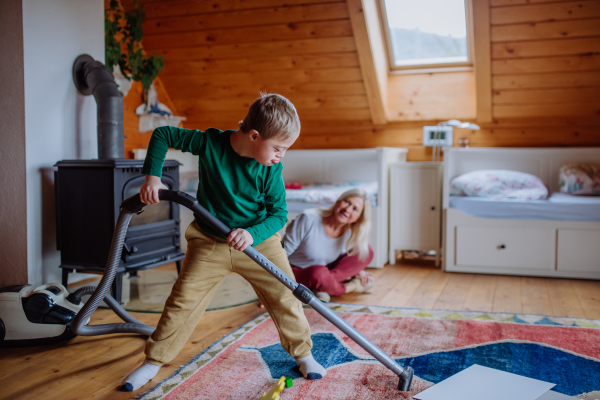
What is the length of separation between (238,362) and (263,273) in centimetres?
37

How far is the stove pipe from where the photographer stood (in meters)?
2.61

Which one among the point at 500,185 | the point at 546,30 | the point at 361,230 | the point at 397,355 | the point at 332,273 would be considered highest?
the point at 546,30

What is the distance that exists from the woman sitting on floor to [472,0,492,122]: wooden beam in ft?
4.90

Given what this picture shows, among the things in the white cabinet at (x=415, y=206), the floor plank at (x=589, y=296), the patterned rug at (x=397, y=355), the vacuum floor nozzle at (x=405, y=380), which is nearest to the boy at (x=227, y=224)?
the patterned rug at (x=397, y=355)

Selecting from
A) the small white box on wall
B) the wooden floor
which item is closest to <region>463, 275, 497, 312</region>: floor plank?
the wooden floor

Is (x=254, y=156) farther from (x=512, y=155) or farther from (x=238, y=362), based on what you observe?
(x=512, y=155)

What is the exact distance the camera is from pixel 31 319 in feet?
6.45

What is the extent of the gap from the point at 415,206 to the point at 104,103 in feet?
6.79

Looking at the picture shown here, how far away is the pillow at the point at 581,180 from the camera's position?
3.33 metres

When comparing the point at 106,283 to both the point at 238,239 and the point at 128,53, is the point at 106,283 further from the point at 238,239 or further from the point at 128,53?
the point at 128,53

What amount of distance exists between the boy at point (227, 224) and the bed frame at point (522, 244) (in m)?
1.94

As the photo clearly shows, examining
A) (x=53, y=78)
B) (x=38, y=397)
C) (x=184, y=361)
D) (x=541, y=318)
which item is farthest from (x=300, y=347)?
(x=53, y=78)

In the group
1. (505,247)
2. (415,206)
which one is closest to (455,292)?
(505,247)

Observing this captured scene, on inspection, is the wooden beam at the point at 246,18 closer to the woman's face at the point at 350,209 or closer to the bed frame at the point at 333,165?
the bed frame at the point at 333,165
